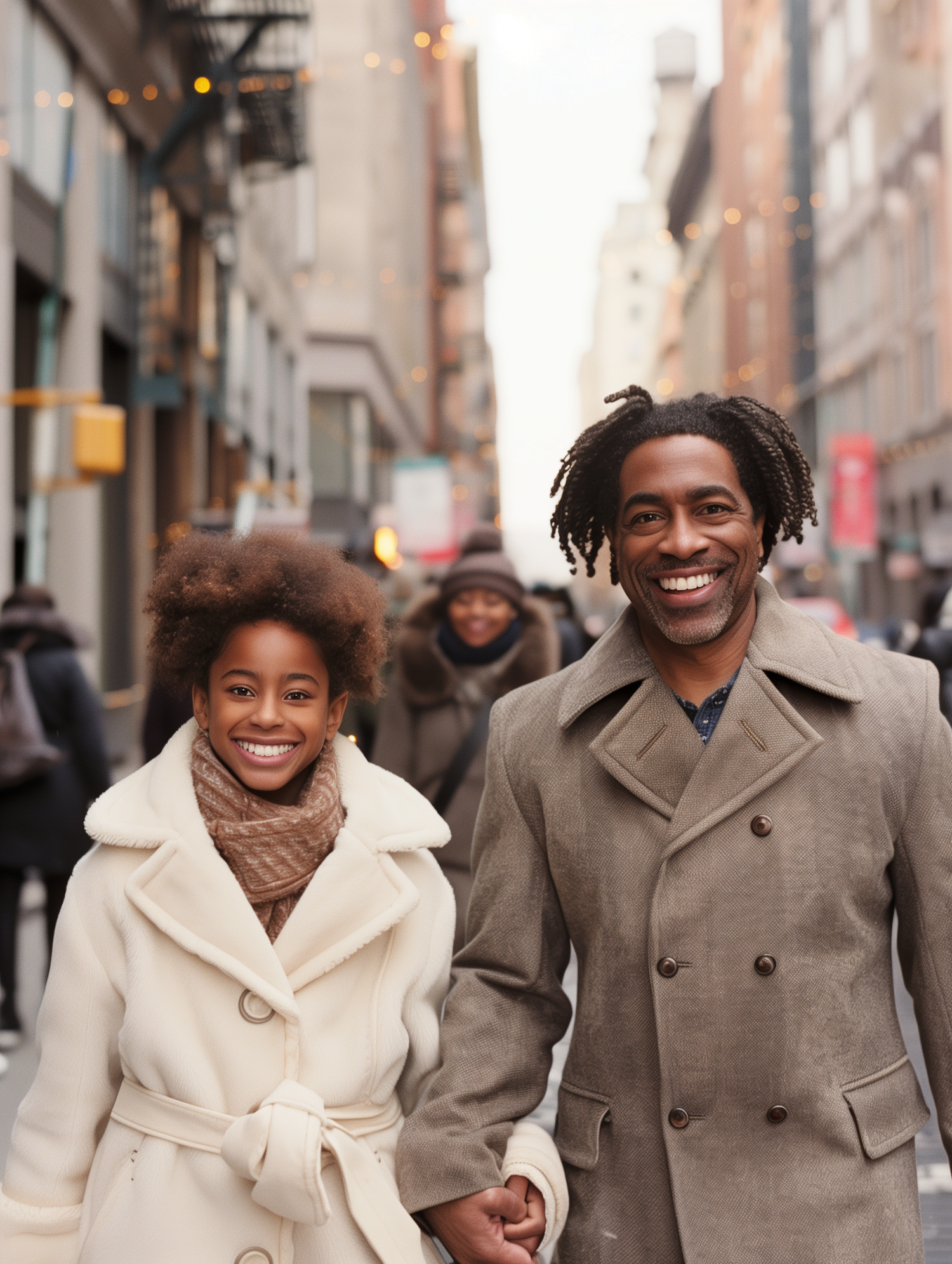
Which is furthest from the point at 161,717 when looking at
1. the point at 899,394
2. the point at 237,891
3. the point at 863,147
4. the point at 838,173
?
the point at 838,173

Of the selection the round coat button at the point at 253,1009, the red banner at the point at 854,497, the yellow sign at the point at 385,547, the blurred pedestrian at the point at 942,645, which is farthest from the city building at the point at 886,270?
the round coat button at the point at 253,1009

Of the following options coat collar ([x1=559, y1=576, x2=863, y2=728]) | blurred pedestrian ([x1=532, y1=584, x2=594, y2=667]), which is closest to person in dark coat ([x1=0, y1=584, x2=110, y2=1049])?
blurred pedestrian ([x1=532, y1=584, x2=594, y2=667])

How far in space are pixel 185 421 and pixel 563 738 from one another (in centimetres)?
2278

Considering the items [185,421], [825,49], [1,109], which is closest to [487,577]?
[1,109]

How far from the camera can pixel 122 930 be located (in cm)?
264

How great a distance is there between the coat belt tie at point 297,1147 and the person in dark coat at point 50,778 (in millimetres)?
4640

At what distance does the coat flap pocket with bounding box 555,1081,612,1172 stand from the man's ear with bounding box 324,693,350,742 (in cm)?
75

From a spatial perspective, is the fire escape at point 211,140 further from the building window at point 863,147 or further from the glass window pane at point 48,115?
the building window at point 863,147

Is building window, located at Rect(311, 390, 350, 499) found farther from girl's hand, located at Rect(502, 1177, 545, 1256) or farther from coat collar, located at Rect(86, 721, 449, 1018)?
girl's hand, located at Rect(502, 1177, 545, 1256)

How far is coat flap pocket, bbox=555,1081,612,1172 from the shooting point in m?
2.59

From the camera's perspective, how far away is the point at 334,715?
2.92 metres

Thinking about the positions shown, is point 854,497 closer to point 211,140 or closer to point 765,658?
point 211,140

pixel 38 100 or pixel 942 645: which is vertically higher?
pixel 38 100

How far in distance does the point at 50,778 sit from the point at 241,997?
4907 millimetres
